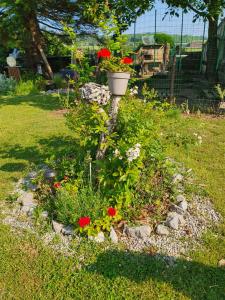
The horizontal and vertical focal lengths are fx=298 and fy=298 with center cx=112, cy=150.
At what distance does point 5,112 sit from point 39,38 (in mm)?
→ 5911

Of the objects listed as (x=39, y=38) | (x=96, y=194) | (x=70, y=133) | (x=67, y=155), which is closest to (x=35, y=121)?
(x=70, y=133)

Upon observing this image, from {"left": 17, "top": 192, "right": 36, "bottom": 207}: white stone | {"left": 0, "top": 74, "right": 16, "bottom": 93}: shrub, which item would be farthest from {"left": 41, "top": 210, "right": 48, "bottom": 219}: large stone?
Result: {"left": 0, "top": 74, "right": 16, "bottom": 93}: shrub

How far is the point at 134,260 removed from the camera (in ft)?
8.97

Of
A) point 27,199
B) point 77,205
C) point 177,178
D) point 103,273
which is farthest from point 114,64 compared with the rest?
point 103,273

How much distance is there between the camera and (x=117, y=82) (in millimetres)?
2922

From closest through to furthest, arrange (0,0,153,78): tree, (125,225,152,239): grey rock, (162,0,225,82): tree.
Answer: (125,225,152,239): grey rock < (162,0,225,82): tree < (0,0,153,78): tree

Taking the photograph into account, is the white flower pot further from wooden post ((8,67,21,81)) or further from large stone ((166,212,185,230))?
wooden post ((8,67,21,81))

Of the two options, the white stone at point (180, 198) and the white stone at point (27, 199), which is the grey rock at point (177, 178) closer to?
the white stone at point (180, 198)

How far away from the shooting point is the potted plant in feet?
9.47

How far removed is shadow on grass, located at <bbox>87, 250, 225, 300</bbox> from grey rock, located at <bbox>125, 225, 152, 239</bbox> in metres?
0.22

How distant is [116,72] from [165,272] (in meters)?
1.90

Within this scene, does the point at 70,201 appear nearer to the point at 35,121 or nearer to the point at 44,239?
the point at 44,239

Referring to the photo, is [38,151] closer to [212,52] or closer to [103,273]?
[103,273]

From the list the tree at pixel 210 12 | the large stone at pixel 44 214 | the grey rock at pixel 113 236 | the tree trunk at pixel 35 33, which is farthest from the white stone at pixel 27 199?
the tree trunk at pixel 35 33
